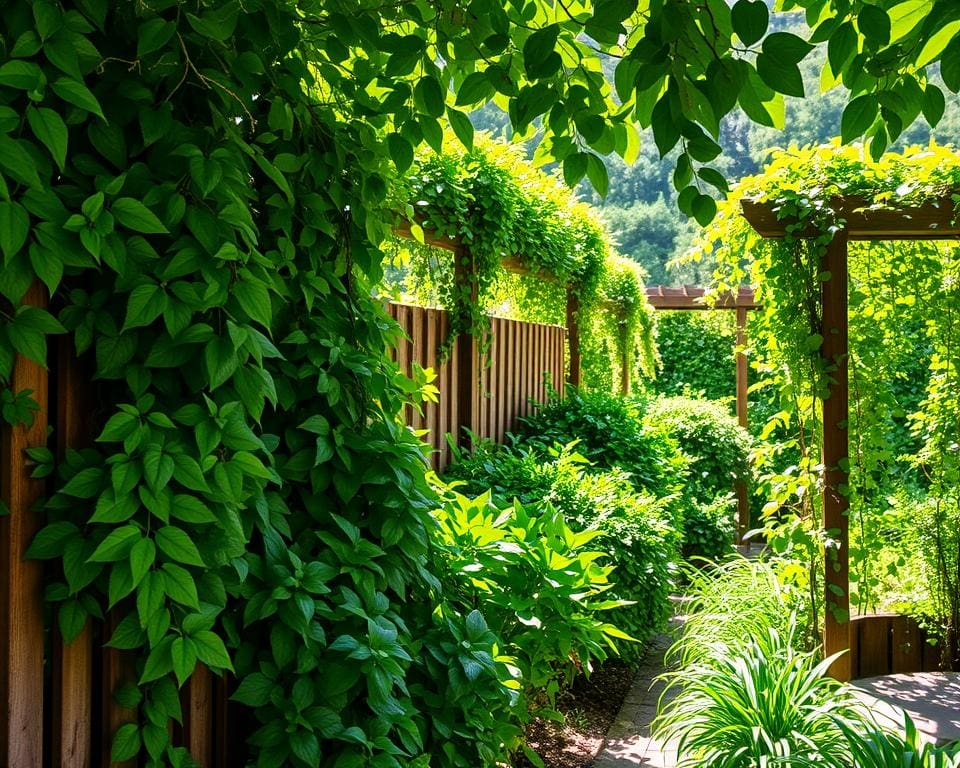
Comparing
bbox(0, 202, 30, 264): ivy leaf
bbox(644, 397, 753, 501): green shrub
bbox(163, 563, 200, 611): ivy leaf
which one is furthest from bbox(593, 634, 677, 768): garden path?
bbox(644, 397, 753, 501): green shrub

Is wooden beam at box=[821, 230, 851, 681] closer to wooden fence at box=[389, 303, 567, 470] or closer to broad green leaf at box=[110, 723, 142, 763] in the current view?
wooden fence at box=[389, 303, 567, 470]

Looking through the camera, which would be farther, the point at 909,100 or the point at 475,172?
the point at 475,172

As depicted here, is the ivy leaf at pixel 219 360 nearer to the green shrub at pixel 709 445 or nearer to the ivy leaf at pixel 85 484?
the ivy leaf at pixel 85 484

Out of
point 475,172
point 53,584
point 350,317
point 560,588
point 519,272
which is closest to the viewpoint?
point 53,584

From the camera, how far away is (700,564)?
7.89m

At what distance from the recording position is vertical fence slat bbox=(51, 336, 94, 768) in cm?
162

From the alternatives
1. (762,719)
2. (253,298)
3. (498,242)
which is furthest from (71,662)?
(498,242)

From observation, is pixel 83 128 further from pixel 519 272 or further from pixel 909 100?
pixel 519 272

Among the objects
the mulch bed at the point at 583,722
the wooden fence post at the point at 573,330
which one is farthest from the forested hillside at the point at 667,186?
the mulch bed at the point at 583,722

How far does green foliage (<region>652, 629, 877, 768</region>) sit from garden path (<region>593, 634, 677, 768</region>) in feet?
0.66

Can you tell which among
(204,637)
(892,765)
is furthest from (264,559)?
(892,765)

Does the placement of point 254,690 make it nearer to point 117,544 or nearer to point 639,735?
point 117,544

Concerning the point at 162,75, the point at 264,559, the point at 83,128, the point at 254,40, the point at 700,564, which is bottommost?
the point at 700,564

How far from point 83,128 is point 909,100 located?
152 centimetres
